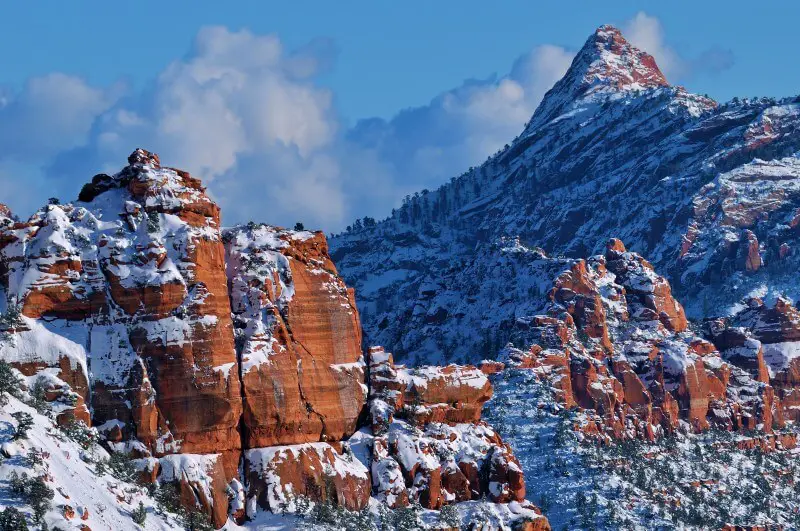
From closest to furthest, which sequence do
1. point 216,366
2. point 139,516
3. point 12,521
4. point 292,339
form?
point 12,521
point 139,516
point 216,366
point 292,339

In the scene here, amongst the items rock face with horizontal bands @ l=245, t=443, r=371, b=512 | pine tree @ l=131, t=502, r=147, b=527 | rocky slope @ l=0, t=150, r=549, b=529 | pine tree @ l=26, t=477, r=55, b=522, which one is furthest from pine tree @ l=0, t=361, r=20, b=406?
rock face with horizontal bands @ l=245, t=443, r=371, b=512

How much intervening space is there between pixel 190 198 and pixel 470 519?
1650 inches

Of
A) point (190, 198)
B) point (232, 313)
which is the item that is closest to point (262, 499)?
point (232, 313)

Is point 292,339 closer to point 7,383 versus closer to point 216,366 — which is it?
point 216,366

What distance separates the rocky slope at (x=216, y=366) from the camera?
162 metres

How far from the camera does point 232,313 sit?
570ft

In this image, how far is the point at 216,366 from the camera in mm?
165250

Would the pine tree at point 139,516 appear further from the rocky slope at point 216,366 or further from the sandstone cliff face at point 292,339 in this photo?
the sandstone cliff face at point 292,339

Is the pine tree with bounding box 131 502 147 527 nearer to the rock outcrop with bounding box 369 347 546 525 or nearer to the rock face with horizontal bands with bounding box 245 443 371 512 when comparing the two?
the rock face with horizontal bands with bounding box 245 443 371 512

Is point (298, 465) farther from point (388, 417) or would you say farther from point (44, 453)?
point (44, 453)

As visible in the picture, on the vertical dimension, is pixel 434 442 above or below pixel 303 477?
above

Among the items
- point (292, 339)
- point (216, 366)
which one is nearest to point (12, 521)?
point (216, 366)

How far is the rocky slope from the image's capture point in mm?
161750

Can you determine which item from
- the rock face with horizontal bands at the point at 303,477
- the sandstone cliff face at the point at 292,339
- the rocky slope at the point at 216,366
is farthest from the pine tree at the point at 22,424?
the rock face with horizontal bands at the point at 303,477
